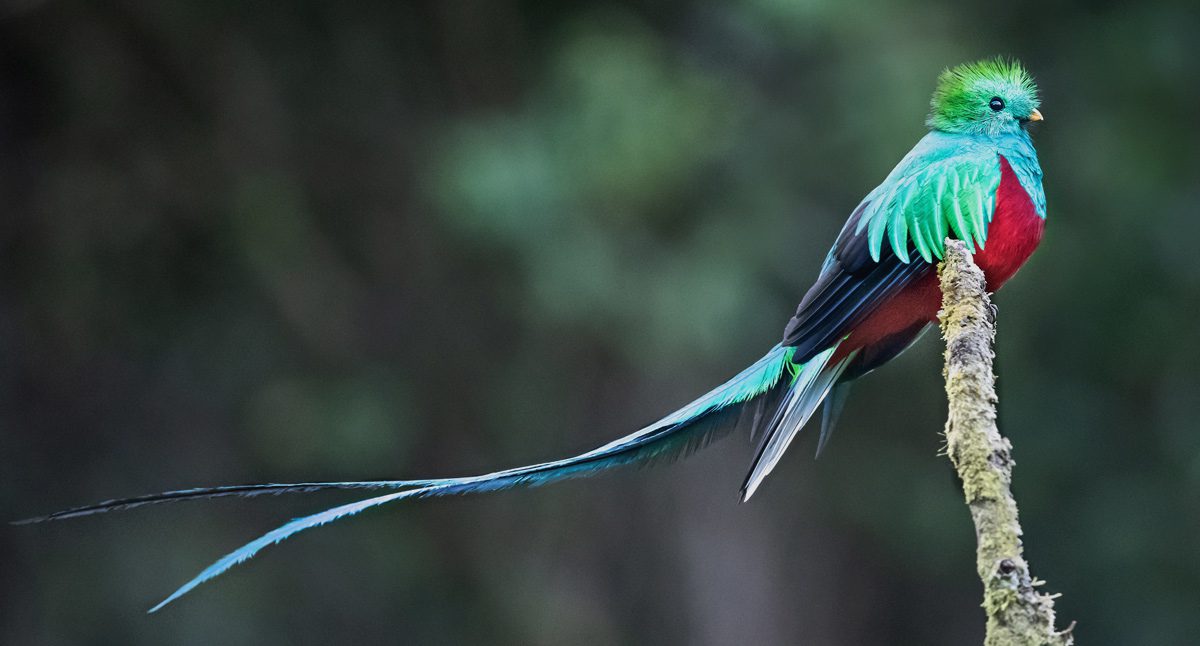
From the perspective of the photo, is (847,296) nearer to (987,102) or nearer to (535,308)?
(987,102)

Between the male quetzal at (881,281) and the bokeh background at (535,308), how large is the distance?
8.52 feet

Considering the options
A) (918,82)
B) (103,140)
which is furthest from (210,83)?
(918,82)

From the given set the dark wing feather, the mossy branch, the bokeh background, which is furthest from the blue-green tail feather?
the bokeh background

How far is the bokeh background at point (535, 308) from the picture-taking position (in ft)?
18.0

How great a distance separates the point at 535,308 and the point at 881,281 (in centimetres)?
368

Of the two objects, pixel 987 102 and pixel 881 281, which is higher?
pixel 987 102

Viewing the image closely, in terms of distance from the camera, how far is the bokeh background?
548 centimetres

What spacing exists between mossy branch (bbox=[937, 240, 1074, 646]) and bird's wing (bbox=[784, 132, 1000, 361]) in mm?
308

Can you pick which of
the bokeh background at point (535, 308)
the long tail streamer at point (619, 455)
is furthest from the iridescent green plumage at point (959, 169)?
the bokeh background at point (535, 308)

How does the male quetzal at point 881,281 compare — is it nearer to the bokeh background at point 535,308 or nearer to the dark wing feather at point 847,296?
the dark wing feather at point 847,296

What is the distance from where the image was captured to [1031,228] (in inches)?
97.7

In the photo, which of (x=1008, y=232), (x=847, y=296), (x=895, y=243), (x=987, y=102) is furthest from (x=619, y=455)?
(x=987, y=102)

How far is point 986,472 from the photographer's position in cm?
158

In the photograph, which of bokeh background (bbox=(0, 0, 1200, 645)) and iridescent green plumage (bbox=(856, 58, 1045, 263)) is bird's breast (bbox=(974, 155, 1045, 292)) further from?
bokeh background (bbox=(0, 0, 1200, 645))
